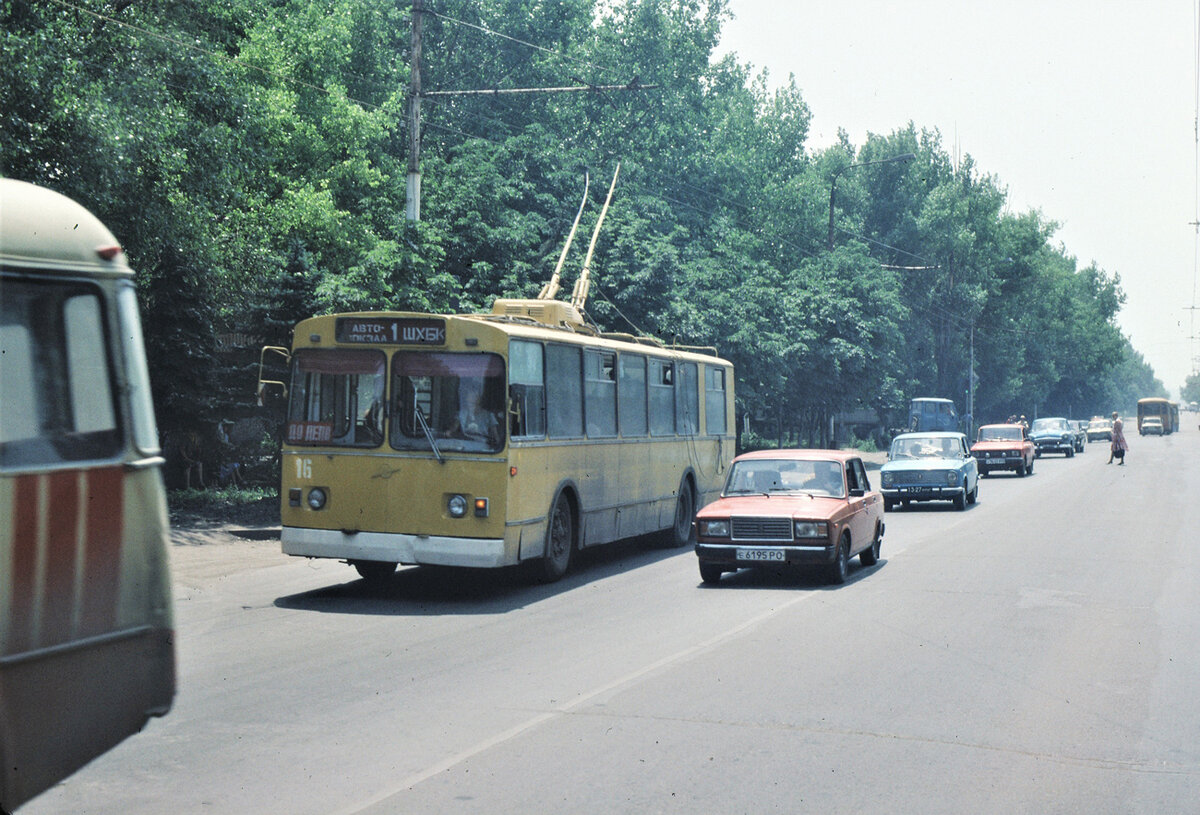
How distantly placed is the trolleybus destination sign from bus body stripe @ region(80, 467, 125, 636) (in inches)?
316

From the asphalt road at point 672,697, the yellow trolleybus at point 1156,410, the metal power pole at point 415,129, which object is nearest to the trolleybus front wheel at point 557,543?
the asphalt road at point 672,697

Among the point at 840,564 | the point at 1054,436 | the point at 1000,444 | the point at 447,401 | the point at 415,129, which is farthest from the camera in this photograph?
the point at 1054,436

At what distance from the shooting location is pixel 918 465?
25.9m

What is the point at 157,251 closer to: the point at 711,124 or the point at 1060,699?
the point at 1060,699

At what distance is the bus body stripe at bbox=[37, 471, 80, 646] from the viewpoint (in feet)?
15.6

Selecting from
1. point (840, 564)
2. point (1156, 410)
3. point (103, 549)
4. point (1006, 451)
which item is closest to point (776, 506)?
point (840, 564)

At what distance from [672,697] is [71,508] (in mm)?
4392

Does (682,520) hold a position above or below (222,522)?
below

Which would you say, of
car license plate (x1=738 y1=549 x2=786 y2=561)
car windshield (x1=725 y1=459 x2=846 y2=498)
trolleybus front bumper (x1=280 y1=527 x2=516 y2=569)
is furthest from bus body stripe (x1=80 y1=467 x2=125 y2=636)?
car windshield (x1=725 y1=459 x2=846 y2=498)

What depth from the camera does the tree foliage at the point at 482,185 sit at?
1881cm

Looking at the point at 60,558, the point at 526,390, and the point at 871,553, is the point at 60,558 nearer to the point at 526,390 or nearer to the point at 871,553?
the point at 526,390

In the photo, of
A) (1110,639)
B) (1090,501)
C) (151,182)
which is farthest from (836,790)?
(1090,501)

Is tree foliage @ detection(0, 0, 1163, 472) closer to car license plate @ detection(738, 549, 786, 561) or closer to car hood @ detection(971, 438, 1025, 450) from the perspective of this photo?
car hood @ detection(971, 438, 1025, 450)

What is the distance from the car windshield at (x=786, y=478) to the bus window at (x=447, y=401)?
3.36 metres
